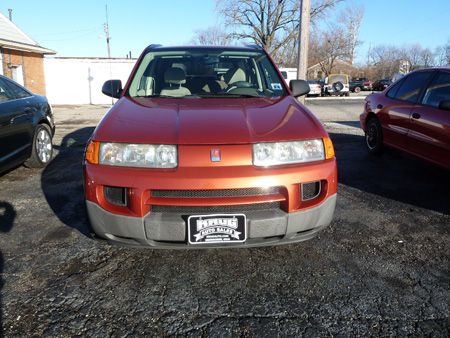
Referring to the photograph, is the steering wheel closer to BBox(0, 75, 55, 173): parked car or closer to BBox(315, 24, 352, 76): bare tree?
BBox(0, 75, 55, 173): parked car

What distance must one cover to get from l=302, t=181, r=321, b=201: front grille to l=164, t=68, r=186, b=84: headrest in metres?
1.77

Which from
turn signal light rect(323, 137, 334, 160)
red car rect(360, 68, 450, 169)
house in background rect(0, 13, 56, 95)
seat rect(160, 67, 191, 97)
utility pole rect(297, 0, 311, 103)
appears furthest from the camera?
house in background rect(0, 13, 56, 95)

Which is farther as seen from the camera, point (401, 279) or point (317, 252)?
point (317, 252)

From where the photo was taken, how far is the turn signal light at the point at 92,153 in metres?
2.40

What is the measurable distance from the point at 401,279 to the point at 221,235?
1.32 m

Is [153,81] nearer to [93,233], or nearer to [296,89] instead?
[296,89]

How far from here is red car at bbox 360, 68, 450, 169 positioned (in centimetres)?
414

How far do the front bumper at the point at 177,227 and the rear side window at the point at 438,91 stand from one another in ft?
9.57

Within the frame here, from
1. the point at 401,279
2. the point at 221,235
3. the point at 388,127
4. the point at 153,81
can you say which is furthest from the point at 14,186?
the point at 388,127

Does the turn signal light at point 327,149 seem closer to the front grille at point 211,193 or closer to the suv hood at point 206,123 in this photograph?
the suv hood at point 206,123

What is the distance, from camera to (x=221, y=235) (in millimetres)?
2260

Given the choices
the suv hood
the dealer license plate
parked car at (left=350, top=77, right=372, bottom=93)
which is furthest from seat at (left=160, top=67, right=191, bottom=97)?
parked car at (left=350, top=77, right=372, bottom=93)

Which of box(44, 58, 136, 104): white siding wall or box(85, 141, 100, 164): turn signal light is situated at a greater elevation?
box(44, 58, 136, 104): white siding wall

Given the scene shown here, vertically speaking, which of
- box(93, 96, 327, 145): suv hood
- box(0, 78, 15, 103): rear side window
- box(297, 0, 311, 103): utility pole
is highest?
box(297, 0, 311, 103): utility pole
